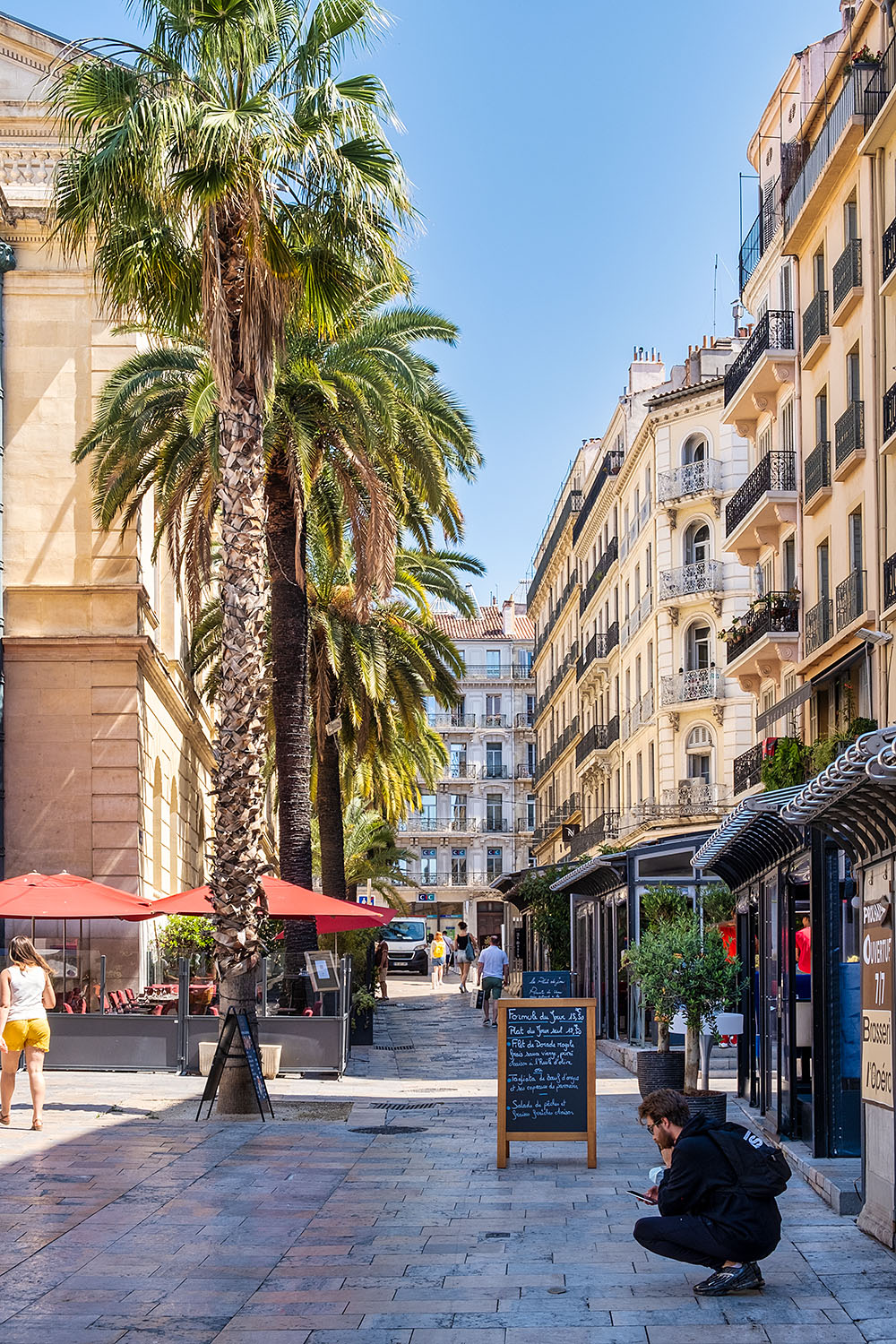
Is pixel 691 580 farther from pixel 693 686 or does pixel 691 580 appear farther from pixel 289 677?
pixel 289 677

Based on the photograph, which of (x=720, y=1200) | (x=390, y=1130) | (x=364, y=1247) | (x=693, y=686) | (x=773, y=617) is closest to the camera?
(x=720, y=1200)

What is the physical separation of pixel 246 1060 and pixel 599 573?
1854 inches

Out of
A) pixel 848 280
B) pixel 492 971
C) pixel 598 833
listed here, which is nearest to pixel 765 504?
pixel 848 280

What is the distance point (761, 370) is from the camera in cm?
3319

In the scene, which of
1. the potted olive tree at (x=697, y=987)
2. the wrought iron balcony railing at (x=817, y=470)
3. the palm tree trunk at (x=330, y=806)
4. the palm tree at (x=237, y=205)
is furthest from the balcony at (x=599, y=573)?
the potted olive tree at (x=697, y=987)

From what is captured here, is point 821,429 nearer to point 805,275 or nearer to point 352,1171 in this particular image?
point 805,275

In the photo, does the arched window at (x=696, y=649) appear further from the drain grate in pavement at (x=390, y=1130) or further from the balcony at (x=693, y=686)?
the drain grate in pavement at (x=390, y=1130)

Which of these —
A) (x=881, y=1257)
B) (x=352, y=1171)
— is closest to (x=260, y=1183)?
(x=352, y=1171)

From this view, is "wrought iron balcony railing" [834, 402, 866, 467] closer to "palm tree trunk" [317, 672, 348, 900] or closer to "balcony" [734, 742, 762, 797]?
"balcony" [734, 742, 762, 797]

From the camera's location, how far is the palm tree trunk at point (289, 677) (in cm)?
2383

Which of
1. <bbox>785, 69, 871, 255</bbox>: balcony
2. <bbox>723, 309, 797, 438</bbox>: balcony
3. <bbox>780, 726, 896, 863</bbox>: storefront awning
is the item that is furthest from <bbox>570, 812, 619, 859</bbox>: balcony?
<bbox>780, 726, 896, 863</bbox>: storefront awning

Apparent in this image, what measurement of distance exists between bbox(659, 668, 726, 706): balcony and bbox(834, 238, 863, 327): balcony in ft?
62.4

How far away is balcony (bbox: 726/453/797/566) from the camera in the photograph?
32438 mm

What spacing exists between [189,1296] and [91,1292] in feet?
1.68
